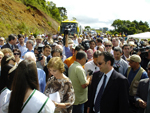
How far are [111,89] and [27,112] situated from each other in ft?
5.28

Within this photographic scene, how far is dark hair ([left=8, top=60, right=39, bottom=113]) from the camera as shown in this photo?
5.36ft

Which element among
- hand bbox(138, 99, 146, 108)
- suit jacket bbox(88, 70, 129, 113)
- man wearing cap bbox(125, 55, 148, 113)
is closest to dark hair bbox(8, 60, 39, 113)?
suit jacket bbox(88, 70, 129, 113)

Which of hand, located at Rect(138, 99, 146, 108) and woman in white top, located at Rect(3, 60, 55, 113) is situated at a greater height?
woman in white top, located at Rect(3, 60, 55, 113)

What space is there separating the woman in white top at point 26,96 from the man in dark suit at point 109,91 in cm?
134

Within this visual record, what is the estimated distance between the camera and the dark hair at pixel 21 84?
163 cm

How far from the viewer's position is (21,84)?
67.1 inches

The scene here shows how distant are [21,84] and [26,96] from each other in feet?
0.47

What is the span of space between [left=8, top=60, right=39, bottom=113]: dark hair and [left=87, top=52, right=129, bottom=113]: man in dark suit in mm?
1456

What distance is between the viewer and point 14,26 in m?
19.6

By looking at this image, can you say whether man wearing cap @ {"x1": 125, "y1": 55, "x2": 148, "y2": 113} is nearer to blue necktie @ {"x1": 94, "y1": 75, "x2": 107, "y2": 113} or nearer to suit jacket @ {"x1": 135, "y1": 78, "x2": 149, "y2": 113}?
suit jacket @ {"x1": 135, "y1": 78, "x2": 149, "y2": 113}

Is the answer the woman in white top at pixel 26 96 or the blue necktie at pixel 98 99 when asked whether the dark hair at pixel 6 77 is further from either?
the blue necktie at pixel 98 99

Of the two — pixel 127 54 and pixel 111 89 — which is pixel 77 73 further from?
pixel 127 54

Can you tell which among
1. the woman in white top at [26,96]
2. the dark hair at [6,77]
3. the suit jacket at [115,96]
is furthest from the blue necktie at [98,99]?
the dark hair at [6,77]

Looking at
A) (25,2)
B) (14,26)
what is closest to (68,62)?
(14,26)
